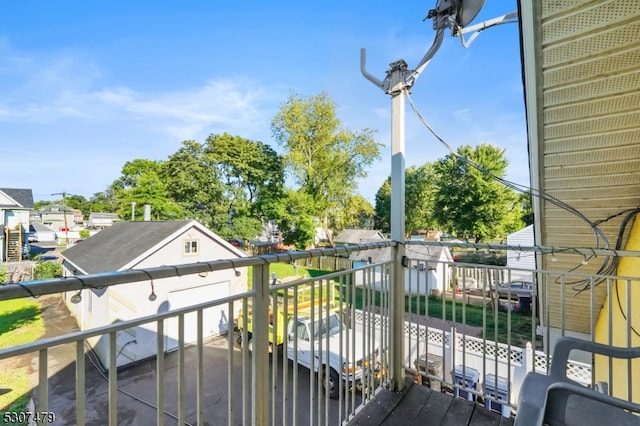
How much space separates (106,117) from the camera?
53.3 feet

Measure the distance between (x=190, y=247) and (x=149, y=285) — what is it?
4.64 feet

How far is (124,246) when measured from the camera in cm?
716

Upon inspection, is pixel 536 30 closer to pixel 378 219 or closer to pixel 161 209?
pixel 161 209

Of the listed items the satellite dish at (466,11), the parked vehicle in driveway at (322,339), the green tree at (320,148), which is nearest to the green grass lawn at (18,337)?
the parked vehicle in driveway at (322,339)

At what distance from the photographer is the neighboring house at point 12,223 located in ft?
43.3

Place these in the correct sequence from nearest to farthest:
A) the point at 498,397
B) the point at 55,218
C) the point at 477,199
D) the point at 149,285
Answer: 1. the point at 498,397
2. the point at 149,285
3. the point at 477,199
4. the point at 55,218

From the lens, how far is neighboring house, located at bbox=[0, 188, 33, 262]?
13188 mm

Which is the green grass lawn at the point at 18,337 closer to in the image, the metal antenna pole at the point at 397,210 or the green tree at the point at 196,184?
the metal antenna pole at the point at 397,210

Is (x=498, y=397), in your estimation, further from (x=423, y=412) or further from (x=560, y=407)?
(x=560, y=407)

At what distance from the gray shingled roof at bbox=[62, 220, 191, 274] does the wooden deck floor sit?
600cm

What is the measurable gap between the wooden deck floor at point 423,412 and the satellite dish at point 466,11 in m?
2.34

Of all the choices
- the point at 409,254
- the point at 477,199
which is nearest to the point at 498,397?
the point at 409,254

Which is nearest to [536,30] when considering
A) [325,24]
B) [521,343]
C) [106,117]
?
[521,343]

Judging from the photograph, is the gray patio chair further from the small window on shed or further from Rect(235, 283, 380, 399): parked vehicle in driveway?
the small window on shed
